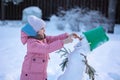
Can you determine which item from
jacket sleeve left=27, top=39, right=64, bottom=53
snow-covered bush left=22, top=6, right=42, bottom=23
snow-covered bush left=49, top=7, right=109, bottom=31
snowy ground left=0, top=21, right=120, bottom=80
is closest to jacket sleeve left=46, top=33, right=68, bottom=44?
jacket sleeve left=27, top=39, right=64, bottom=53

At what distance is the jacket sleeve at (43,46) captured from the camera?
392 centimetres

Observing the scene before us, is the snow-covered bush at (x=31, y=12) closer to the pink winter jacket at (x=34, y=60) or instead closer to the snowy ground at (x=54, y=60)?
the snowy ground at (x=54, y=60)

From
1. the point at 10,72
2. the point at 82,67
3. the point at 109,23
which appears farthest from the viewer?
the point at 109,23

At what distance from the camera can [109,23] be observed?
476 inches

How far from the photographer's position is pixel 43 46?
4027 mm

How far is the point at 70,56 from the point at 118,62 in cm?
290

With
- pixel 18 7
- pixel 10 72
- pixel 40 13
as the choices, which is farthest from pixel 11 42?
pixel 18 7

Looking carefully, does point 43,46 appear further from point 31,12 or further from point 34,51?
point 31,12

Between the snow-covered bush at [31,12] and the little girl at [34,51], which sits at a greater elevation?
the little girl at [34,51]

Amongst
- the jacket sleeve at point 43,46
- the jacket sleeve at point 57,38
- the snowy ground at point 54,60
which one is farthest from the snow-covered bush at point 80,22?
the jacket sleeve at point 43,46

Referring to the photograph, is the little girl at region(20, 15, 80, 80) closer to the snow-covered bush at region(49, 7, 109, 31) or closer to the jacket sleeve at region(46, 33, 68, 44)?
the jacket sleeve at region(46, 33, 68, 44)

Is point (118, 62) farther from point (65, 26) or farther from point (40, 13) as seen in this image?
point (40, 13)

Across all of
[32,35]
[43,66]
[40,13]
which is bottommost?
[40,13]

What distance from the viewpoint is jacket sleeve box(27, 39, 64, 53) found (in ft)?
12.9
